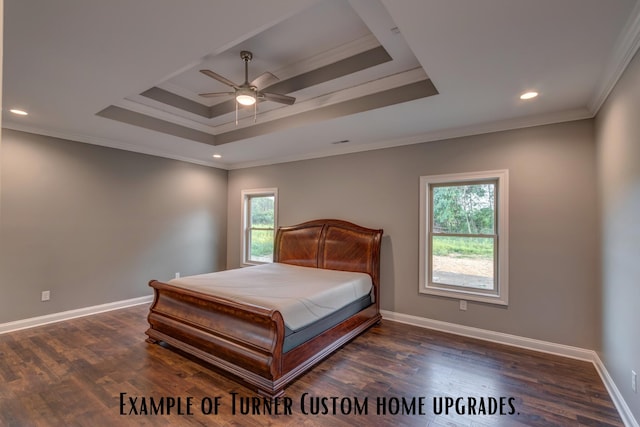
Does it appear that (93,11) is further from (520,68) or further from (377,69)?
(520,68)

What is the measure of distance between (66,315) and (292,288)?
3280 millimetres

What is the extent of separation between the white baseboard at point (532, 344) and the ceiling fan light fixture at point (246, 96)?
323 cm

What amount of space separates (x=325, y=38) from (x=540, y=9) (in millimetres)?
1565

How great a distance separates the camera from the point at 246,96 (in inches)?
118

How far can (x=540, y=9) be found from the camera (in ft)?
6.20

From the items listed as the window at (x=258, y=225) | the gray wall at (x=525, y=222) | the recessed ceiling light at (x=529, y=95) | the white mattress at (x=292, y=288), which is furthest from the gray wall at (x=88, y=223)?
the recessed ceiling light at (x=529, y=95)

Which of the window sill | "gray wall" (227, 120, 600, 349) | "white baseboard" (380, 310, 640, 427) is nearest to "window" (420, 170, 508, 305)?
the window sill

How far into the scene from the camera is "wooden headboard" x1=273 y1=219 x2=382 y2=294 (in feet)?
14.4

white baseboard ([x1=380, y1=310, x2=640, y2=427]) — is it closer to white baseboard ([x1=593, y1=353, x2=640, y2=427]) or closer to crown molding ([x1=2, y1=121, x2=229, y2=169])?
white baseboard ([x1=593, y1=353, x2=640, y2=427])

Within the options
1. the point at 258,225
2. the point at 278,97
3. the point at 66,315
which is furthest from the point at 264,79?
the point at 66,315

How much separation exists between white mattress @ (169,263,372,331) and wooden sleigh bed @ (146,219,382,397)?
103 millimetres

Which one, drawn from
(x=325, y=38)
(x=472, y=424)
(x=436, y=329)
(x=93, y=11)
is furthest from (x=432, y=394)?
(x=93, y=11)

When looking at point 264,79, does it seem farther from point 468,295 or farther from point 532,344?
point 532,344

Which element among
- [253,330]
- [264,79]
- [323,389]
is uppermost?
[264,79]
